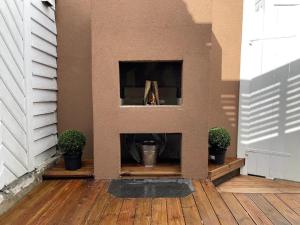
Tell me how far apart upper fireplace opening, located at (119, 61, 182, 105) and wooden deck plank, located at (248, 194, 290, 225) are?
1526mm

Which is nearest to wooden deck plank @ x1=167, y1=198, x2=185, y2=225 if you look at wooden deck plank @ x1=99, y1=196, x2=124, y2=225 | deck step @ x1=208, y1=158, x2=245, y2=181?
wooden deck plank @ x1=99, y1=196, x2=124, y2=225

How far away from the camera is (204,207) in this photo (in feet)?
7.80

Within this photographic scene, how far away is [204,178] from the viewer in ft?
10.3

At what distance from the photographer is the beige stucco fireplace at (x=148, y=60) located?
2.96 m

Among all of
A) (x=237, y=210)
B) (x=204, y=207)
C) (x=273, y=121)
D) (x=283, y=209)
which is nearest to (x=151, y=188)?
(x=204, y=207)

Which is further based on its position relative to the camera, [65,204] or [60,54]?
[60,54]

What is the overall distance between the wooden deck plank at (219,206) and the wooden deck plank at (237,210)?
5 centimetres

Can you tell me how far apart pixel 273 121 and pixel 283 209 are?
145cm

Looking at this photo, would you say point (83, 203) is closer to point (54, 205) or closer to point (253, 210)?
point (54, 205)

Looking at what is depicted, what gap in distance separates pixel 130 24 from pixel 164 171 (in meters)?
1.74

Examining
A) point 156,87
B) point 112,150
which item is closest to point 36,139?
point 112,150

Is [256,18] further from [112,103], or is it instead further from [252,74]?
[112,103]

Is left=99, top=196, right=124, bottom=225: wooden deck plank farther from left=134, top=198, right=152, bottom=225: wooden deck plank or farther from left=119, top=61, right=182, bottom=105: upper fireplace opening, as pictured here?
left=119, top=61, right=182, bottom=105: upper fireplace opening

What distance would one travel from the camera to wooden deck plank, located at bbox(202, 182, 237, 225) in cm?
217
